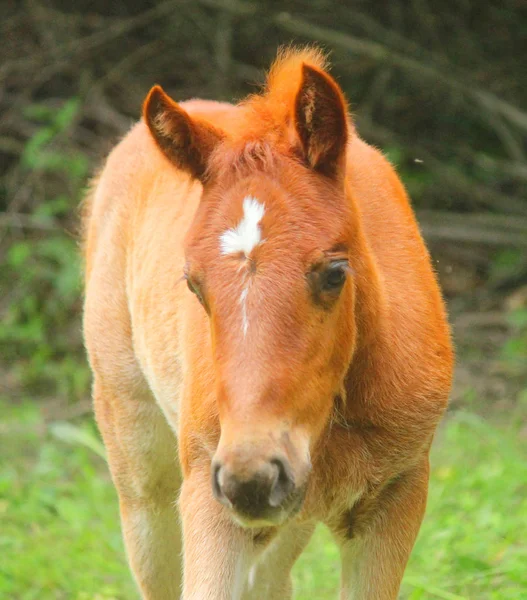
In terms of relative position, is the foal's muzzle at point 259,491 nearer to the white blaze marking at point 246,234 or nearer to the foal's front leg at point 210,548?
the white blaze marking at point 246,234

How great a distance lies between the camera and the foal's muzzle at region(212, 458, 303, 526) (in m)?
2.84

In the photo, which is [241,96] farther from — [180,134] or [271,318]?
[271,318]

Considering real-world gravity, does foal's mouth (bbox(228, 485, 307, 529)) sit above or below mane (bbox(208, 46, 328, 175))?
below

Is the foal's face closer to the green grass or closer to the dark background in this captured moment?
the green grass

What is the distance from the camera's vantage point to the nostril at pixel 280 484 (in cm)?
289

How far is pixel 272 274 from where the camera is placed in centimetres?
303

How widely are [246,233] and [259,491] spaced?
76 cm

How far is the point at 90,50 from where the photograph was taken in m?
10.0

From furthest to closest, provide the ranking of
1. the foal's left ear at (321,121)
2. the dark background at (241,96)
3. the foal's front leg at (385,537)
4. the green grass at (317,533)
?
1. the dark background at (241,96)
2. the green grass at (317,533)
3. the foal's front leg at (385,537)
4. the foal's left ear at (321,121)

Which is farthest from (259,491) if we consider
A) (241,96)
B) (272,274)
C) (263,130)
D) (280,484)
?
(241,96)

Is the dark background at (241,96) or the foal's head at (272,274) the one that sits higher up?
the foal's head at (272,274)

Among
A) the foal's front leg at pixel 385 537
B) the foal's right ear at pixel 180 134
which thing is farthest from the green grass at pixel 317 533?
the foal's right ear at pixel 180 134

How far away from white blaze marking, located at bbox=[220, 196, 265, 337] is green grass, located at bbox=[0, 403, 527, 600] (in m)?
2.22

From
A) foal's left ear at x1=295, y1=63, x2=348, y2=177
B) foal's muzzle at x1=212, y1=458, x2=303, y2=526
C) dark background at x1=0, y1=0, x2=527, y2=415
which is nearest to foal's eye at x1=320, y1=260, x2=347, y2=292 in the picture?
foal's left ear at x1=295, y1=63, x2=348, y2=177
